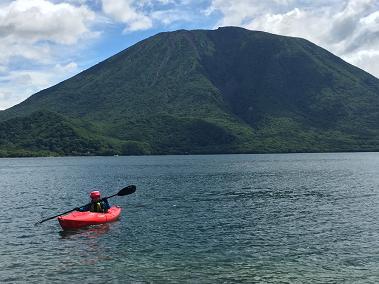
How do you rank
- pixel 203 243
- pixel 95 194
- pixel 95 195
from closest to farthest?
1. pixel 203 243
2. pixel 95 194
3. pixel 95 195

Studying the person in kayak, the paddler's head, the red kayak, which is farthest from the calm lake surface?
the paddler's head

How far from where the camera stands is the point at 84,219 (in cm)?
5100

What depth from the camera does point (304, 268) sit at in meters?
33.1

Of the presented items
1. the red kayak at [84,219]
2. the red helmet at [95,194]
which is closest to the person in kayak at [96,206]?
the red helmet at [95,194]

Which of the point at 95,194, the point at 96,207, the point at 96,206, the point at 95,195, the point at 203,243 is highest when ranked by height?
the point at 95,194

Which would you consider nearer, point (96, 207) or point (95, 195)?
point (95, 195)

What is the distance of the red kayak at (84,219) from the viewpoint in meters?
49.4

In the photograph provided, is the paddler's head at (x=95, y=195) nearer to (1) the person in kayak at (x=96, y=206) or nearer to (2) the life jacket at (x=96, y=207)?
(1) the person in kayak at (x=96, y=206)

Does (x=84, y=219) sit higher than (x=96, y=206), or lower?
lower

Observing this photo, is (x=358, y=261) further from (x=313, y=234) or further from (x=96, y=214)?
(x=96, y=214)

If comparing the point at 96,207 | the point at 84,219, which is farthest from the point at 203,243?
the point at 96,207

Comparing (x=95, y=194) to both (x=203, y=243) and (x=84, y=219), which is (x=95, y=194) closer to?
(x=84, y=219)

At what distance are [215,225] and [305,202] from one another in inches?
1032

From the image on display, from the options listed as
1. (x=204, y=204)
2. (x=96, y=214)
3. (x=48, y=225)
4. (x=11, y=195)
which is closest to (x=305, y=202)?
(x=204, y=204)
